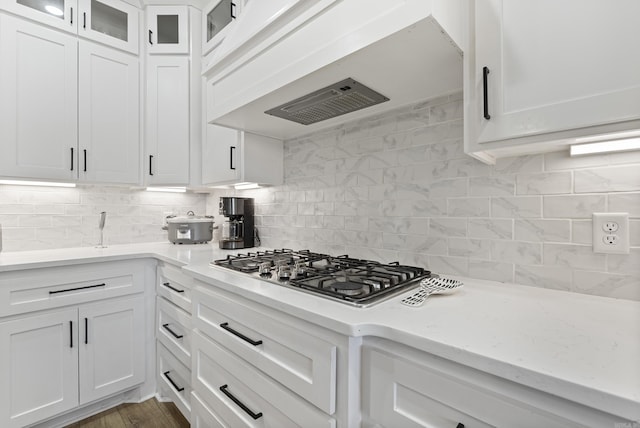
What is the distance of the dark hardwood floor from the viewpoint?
1.74 m

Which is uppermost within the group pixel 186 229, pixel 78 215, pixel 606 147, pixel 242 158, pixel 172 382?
pixel 242 158

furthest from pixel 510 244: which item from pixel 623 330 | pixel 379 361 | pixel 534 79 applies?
pixel 379 361

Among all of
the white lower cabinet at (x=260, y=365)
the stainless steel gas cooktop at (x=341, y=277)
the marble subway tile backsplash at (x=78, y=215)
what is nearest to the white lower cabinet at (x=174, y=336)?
the white lower cabinet at (x=260, y=365)

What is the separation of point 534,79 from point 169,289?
1911 millimetres

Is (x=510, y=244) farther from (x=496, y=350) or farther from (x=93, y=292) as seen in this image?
(x=93, y=292)

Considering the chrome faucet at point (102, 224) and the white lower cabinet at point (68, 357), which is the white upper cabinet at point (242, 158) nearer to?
the chrome faucet at point (102, 224)

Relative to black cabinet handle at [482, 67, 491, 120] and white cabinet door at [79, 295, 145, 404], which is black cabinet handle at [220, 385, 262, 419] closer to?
white cabinet door at [79, 295, 145, 404]

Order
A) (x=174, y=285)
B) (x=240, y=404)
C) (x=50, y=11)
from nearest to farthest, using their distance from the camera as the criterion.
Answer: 1. (x=240, y=404)
2. (x=174, y=285)
3. (x=50, y=11)

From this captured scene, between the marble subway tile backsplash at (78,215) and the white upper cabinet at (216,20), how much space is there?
4.13ft

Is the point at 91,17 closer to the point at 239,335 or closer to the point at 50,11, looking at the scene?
the point at 50,11

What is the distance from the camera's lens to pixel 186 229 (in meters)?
2.32

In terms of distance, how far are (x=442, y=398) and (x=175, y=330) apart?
1.57 metres

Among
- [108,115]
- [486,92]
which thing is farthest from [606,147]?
[108,115]

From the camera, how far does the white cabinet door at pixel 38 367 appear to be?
59.6 inches
